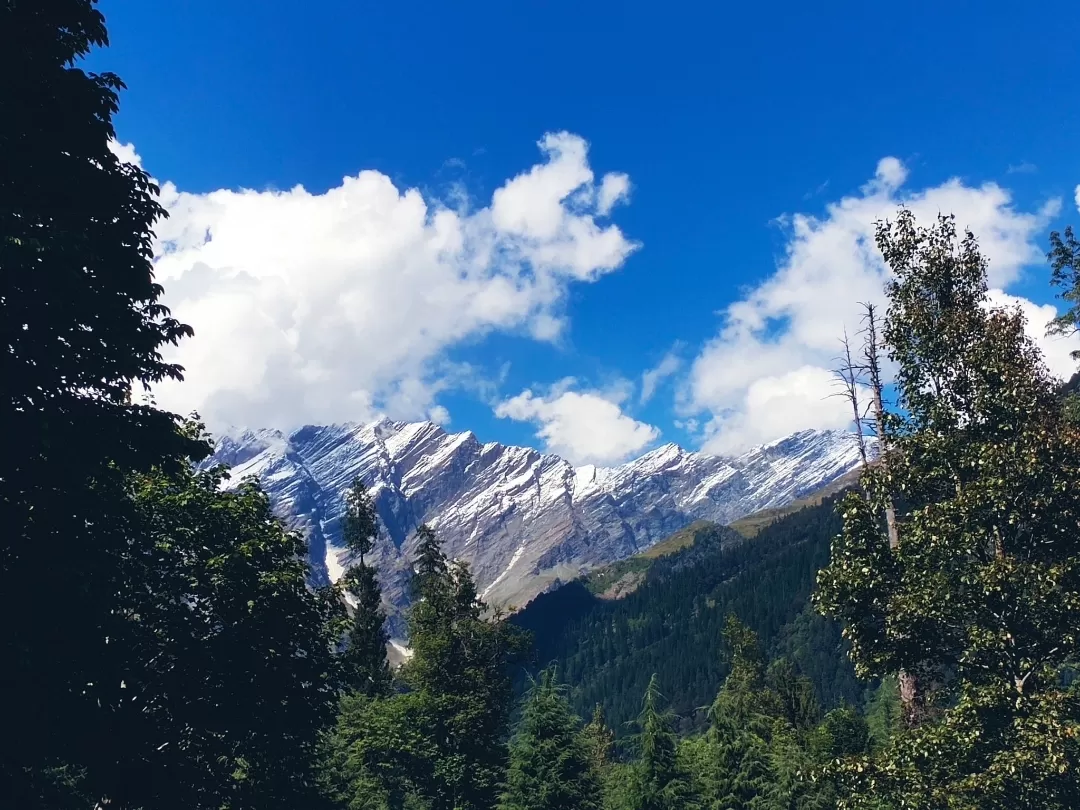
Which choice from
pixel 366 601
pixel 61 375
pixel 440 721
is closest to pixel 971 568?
pixel 61 375

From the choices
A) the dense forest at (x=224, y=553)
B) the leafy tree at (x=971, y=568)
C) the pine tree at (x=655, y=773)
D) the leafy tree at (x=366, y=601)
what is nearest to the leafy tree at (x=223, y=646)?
the dense forest at (x=224, y=553)

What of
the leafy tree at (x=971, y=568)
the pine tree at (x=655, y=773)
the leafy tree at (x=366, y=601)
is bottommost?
the pine tree at (x=655, y=773)

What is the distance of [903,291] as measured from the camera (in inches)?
724

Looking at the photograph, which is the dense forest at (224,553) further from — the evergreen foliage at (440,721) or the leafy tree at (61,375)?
the evergreen foliage at (440,721)

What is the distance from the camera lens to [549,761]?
31.6m

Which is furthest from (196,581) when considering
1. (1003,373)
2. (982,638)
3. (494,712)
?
(494,712)

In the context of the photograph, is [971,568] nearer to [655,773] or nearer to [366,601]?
[655,773]

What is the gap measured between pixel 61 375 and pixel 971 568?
16.1 m

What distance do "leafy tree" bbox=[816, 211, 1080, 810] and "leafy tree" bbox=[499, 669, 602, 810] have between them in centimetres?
1746

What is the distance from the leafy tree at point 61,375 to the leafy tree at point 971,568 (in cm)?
1387

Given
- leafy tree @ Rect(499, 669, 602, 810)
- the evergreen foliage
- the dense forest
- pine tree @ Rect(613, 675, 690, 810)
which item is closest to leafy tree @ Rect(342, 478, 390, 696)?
the evergreen foliage

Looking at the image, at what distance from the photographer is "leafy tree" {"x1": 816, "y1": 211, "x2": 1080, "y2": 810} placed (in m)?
13.9

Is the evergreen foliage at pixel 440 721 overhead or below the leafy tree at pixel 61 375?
below

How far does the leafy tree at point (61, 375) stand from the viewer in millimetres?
10281
